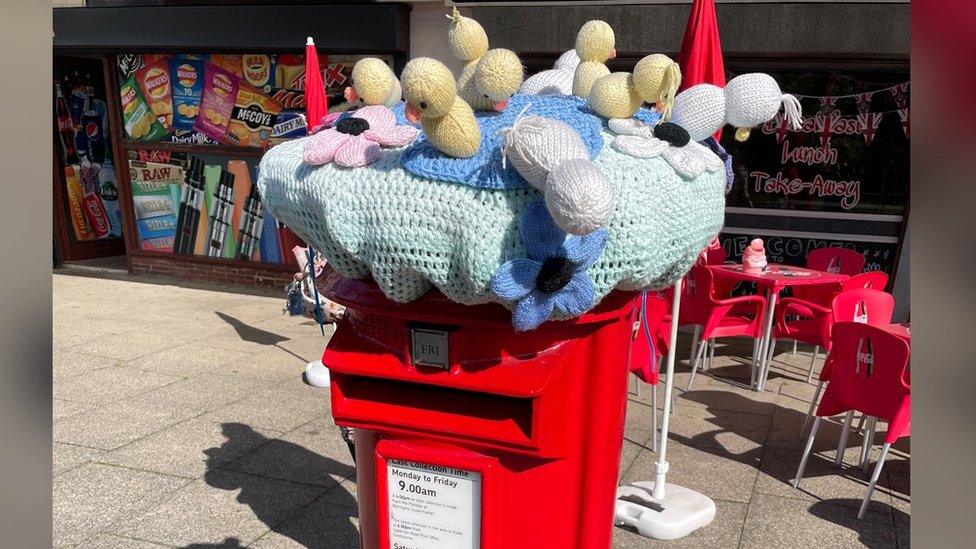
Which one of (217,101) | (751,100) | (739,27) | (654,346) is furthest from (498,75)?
(217,101)

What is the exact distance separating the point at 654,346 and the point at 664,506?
947 mm

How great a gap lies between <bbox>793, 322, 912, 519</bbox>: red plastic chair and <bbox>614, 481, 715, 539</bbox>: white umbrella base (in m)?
0.76

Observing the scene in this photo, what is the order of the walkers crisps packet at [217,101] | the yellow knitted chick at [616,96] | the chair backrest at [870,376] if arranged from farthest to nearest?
the walkers crisps packet at [217,101], the chair backrest at [870,376], the yellow knitted chick at [616,96]

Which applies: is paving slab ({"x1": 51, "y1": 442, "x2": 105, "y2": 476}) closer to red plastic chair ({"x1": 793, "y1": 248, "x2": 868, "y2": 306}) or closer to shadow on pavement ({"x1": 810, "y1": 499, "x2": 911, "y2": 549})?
shadow on pavement ({"x1": 810, "y1": 499, "x2": 911, "y2": 549})

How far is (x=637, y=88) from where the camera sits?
1959 mm

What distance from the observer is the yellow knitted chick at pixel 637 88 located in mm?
1897

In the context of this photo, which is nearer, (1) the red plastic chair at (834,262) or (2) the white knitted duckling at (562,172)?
(2) the white knitted duckling at (562,172)

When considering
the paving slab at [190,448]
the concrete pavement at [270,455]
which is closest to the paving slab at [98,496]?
the concrete pavement at [270,455]

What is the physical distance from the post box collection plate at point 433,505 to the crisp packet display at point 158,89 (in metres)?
8.45

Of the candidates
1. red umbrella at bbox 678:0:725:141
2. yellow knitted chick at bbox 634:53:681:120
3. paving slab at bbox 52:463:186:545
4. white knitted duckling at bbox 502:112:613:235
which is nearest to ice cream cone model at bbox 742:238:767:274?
red umbrella at bbox 678:0:725:141

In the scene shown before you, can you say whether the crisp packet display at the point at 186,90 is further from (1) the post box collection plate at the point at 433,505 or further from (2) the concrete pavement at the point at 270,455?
(1) the post box collection plate at the point at 433,505

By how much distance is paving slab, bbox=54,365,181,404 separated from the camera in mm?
5699

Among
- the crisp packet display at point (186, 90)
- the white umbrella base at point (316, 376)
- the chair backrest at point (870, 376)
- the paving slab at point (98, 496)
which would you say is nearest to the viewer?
the paving slab at point (98, 496)

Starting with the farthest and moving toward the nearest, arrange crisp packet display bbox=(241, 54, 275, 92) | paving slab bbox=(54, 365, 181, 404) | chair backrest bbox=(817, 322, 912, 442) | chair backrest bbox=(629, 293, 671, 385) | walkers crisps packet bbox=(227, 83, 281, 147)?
walkers crisps packet bbox=(227, 83, 281, 147) → crisp packet display bbox=(241, 54, 275, 92) → paving slab bbox=(54, 365, 181, 404) → chair backrest bbox=(629, 293, 671, 385) → chair backrest bbox=(817, 322, 912, 442)
